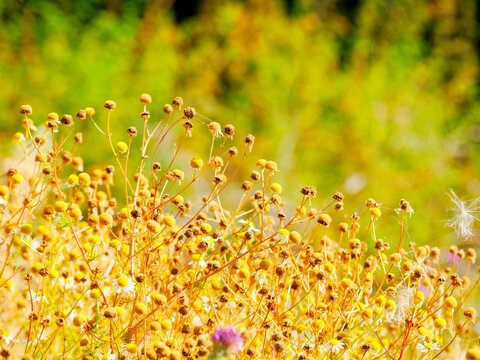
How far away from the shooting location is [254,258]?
0.82 m

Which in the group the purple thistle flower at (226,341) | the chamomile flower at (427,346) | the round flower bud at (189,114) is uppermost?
the round flower bud at (189,114)

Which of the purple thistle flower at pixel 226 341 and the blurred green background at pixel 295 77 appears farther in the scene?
the blurred green background at pixel 295 77

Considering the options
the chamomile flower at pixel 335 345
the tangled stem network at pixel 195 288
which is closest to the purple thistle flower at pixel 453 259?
the tangled stem network at pixel 195 288

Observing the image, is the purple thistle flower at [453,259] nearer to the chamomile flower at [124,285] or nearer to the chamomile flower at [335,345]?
the chamomile flower at [335,345]

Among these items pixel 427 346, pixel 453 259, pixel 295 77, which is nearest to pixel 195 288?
pixel 427 346

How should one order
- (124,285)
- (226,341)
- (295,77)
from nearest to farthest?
(226,341), (124,285), (295,77)

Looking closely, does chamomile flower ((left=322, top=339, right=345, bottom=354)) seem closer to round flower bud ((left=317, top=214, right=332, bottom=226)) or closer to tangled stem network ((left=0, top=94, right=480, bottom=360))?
tangled stem network ((left=0, top=94, right=480, bottom=360))

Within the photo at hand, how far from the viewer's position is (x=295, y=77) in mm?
4344

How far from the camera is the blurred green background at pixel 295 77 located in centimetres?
363

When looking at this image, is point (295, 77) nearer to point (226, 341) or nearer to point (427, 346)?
point (427, 346)

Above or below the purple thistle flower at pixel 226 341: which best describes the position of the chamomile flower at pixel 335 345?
above

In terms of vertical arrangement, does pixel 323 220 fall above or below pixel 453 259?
below

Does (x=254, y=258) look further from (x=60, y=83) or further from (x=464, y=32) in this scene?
(x=464, y=32)

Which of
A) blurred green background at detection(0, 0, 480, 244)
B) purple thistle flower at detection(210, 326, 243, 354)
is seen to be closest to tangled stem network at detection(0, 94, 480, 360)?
purple thistle flower at detection(210, 326, 243, 354)
